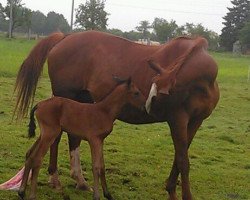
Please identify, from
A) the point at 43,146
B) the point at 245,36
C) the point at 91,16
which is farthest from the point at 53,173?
the point at 245,36

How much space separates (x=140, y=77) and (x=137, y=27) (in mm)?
92134

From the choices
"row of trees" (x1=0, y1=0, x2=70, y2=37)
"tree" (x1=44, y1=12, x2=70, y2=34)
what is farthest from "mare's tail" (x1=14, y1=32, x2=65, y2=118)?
"tree" (x1=44, y1=12, x2=70, y2=34)

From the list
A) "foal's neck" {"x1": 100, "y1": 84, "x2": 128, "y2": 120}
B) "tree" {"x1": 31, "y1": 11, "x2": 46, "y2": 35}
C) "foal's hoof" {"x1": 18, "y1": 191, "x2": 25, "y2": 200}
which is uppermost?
"foal's neck" {"x1": 100, "y1": 84, "x2": 128, "y2": 120}

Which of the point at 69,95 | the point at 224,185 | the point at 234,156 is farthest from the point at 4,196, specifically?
the point at 234,156

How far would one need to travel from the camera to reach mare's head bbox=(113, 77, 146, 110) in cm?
484

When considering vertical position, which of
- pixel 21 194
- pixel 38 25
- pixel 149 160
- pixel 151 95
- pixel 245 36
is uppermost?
pixel 151 95

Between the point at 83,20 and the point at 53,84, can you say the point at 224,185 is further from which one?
the point at 83,20

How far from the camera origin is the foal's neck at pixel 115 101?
16.0 feet

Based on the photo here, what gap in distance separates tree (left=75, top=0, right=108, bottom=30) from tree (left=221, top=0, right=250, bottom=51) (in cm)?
3389

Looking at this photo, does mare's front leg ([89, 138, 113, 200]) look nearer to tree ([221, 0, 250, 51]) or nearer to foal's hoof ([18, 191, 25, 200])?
foal's hoof ([18, 191, 25, 200])

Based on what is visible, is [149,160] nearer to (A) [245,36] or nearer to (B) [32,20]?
(A) [245,36]

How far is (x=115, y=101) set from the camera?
4922 mm

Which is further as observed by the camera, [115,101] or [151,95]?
[115,101]

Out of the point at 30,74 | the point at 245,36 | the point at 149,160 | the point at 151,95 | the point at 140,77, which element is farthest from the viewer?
the point at 245,36
